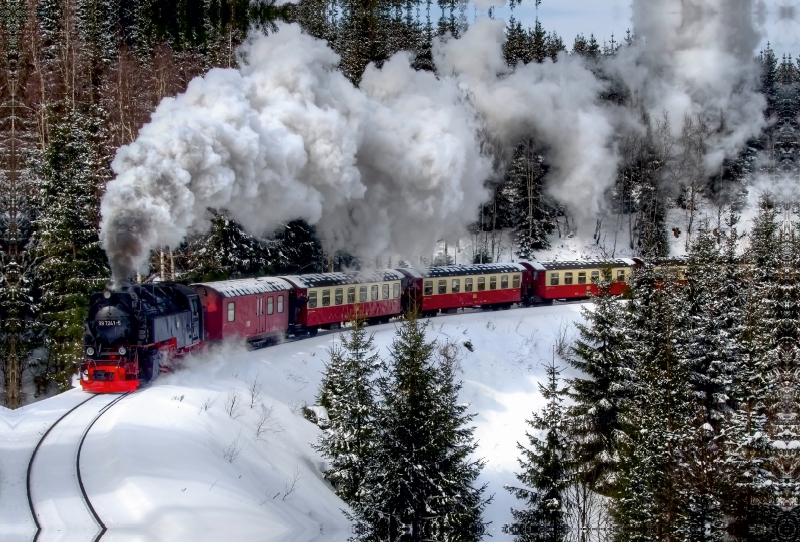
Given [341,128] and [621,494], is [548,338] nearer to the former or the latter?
[341,128]

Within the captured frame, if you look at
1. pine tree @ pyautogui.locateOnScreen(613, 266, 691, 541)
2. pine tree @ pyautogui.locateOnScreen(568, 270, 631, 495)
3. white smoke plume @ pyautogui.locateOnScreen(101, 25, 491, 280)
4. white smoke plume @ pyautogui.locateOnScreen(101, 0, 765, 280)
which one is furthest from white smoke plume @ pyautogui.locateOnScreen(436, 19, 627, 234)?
pine tree @ pyautogui.locateOnScreen(568, 270, 631, 495)

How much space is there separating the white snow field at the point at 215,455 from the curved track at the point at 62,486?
3.7 inches

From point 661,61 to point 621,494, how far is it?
178 ft

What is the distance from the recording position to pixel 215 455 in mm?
14945

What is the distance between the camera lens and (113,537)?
10.5m

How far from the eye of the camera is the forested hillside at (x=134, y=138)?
1667 cm

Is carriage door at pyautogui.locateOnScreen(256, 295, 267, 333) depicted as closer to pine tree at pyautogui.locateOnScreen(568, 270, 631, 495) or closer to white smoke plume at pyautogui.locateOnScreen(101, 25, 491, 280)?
white smoke plume at pyautogui.locateOnScreen(101, 25, 491, 280)

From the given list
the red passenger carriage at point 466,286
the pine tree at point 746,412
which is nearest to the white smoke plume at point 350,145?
the red passenger carriage at point 466,286

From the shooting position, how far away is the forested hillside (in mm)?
16672

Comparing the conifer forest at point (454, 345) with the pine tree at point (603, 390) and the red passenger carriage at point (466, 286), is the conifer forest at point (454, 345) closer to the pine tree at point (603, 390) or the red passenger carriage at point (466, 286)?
the pine tree at point (603, 390)

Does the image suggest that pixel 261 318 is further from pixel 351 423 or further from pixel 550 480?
pixel 550 480

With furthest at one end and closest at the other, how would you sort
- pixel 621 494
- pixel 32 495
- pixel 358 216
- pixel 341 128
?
pixel 358 216 < pixel 341 128 < pixel 621 494 < pixel 32 495

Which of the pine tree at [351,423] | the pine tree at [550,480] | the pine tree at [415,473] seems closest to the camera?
the pine tree at [415,473]

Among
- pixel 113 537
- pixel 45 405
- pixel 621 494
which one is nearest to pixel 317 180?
pixel 45 405
